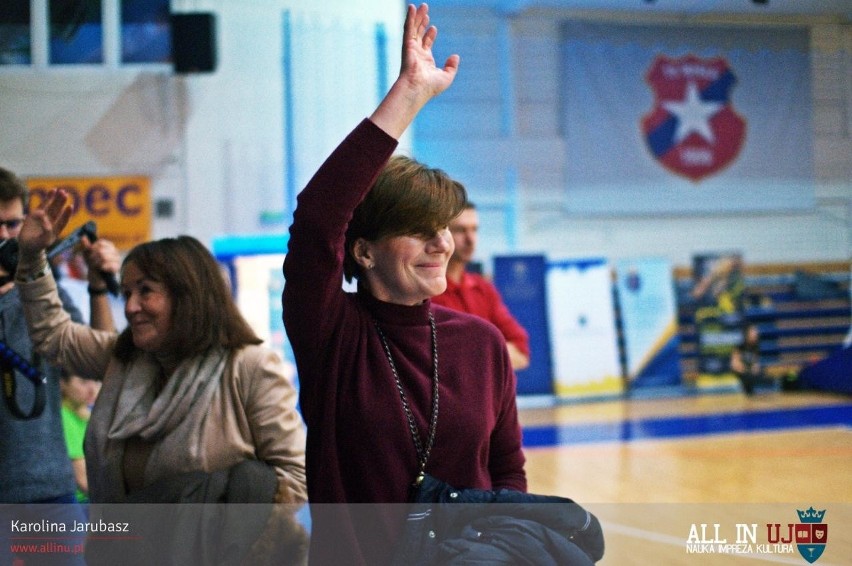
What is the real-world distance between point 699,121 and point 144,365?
10320 mm

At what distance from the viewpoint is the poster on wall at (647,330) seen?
34.4ft

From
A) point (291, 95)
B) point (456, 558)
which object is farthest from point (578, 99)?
point (456, 558)

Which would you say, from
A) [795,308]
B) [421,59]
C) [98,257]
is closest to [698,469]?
[98,257]

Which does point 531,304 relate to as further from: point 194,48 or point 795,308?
point 194,48

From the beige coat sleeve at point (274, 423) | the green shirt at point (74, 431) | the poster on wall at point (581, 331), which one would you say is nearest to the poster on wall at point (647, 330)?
the poster on wall at point (581, 331)

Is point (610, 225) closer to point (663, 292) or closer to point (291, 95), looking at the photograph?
point (663, 292)

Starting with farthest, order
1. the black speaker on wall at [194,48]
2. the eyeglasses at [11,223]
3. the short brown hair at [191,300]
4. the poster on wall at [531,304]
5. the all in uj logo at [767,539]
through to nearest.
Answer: the poster on wall at [531,304], the black speaker on wall at [194,48], the eyeglasses at [11,223], the short brown hair at [191,300], the all in uj logo at [767,539]

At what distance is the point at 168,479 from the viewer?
6.33 feet

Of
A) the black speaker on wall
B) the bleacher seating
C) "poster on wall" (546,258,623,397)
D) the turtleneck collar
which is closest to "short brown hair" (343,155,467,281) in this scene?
the turtleneck collar

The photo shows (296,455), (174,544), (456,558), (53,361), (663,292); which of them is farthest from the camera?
(663,292)

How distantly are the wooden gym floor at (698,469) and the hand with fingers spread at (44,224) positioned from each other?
5.24 feet

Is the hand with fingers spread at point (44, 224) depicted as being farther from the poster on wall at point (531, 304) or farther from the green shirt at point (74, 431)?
the poster on wall at point (531, 304)

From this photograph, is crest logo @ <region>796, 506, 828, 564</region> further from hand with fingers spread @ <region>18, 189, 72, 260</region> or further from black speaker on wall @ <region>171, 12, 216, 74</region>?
black speaker on wall @ <region>171, 12, 216, 74</region>

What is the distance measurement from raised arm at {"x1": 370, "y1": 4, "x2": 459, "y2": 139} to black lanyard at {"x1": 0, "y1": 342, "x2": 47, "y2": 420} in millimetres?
1415
